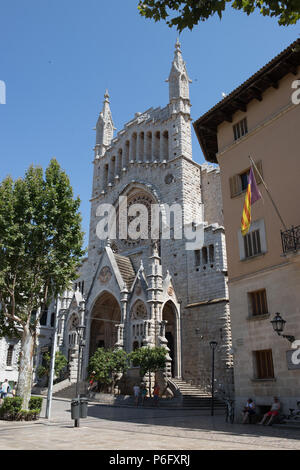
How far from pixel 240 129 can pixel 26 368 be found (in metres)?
15.8

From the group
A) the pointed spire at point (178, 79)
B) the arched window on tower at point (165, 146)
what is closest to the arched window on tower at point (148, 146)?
the arched window on tower at point (165, 146)

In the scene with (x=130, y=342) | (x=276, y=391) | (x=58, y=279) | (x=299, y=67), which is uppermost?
(x=299, y=67)

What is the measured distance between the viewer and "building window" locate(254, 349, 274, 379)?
606 inches

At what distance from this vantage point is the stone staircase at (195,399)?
2367 cm

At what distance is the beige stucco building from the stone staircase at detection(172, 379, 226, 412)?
821 centimetres

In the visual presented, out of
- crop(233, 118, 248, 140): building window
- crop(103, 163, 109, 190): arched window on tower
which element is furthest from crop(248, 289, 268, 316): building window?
crop(103, 163, 109, 190): arched window on tower

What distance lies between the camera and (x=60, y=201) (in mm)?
18922

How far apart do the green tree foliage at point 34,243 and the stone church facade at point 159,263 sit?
6935 mm

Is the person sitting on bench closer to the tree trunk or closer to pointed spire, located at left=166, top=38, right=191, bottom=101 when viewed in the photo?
the tree trunk

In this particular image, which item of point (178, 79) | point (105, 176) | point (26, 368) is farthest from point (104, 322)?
point (178, 79)

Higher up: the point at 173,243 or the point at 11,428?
the point at 173,243

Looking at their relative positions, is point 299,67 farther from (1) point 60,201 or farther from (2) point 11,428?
(2) point 11,428
